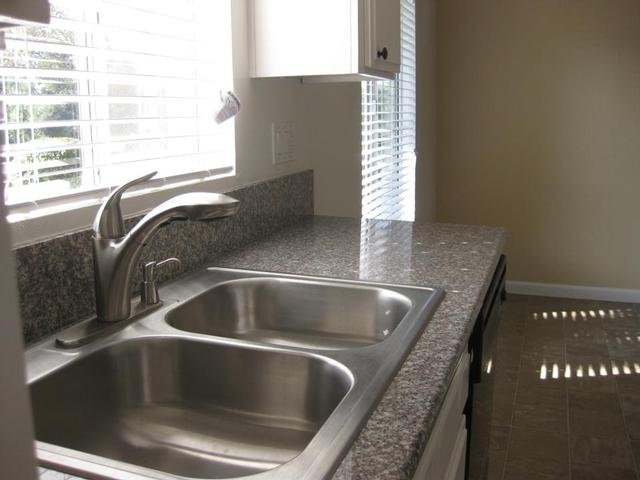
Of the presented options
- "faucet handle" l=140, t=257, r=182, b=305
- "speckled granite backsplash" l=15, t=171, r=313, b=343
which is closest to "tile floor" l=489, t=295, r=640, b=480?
"speckled granite backsplash" l=15, t=171, r=313, b=343

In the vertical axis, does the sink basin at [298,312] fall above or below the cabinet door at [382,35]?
below

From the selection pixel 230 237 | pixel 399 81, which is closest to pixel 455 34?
pixel 399 81

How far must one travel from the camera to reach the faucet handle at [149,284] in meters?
1.24

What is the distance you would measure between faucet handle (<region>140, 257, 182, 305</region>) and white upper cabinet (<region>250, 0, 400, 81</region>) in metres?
0.78

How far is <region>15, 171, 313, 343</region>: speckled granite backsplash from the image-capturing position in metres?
1.07

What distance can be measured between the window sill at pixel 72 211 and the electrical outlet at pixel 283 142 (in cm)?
50

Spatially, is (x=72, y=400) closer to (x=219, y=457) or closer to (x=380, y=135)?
(x=219, y=457)

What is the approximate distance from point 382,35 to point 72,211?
1097 mm

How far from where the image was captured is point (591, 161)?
4379 millimetres

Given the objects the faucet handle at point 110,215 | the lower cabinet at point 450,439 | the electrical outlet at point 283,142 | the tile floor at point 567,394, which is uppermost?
the electrical outlet at point 283,142

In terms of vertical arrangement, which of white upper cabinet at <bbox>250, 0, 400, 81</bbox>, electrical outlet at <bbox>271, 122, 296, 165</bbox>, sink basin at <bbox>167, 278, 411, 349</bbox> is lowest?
sink basin at <bbox>167, 278, 411, 349</bbox>

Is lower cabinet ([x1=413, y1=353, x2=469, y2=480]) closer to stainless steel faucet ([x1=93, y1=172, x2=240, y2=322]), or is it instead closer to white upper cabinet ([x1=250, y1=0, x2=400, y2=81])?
stainless steel faucet ([x1=93, y1=172, x2=240, y2=322])

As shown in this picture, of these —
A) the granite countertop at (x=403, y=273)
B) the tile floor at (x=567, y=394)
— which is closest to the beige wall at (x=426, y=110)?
the tile floor at (x=567, y=394)

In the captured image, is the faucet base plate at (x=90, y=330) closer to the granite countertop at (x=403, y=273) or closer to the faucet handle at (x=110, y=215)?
the faucet handle at (x=110, y=215)
